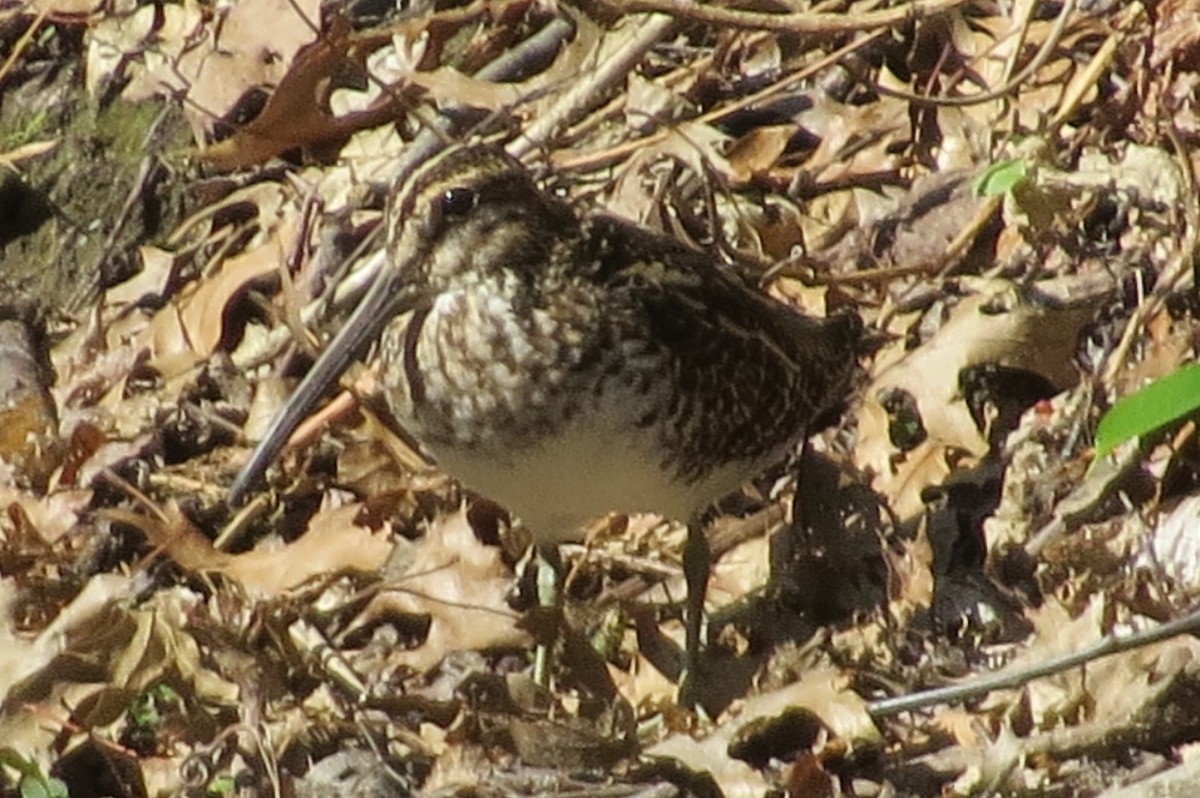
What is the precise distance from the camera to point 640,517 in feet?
18.1

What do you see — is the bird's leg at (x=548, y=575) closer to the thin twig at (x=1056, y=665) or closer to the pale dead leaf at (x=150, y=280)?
the thin twig at (x=1056, y=665)

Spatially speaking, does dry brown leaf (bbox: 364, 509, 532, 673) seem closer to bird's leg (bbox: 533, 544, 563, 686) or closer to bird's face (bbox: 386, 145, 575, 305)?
bird's leg (bbox: 533, 544, 563, 686)

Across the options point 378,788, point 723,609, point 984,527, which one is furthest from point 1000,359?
point 378,788

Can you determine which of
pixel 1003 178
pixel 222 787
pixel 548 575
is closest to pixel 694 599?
pixel 548 575

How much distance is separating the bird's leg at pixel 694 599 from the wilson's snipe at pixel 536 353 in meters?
0.18

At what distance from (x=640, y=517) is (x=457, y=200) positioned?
1235 millimetres

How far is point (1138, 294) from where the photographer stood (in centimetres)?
546

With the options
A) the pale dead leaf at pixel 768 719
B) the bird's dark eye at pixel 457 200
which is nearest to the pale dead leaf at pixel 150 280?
the bird's dark eye at pixel 457 200

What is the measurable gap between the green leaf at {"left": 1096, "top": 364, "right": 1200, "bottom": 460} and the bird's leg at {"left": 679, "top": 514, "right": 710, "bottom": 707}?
1307 mm

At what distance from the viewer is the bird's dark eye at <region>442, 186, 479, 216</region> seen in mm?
4473

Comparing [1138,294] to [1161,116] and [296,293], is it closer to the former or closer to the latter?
[1161,116]

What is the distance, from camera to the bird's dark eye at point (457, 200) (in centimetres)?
447

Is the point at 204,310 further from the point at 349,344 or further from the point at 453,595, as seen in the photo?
the point at 349,344

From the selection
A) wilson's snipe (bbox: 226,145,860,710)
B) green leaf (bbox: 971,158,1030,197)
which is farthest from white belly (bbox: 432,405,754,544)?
green leaf (bbox: 971,158,1030,197)
